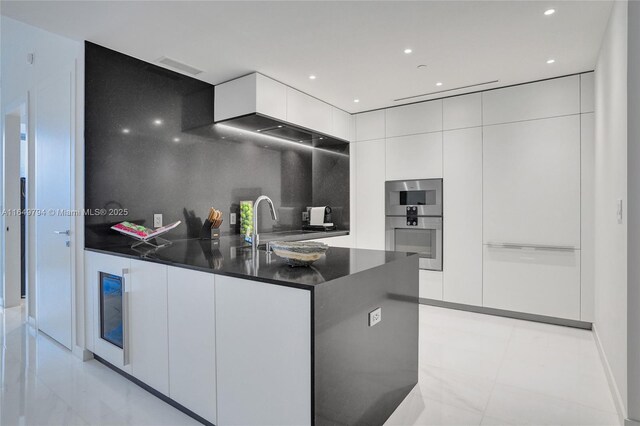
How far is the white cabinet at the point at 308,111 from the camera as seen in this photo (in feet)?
Result: 11.7

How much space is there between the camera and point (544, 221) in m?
3.38

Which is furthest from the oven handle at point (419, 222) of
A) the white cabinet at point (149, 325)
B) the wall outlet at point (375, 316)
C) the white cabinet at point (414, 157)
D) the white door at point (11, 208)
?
the white door at point (11, 208)

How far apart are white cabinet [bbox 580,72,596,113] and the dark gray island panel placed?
239 cm

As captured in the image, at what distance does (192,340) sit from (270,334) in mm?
574

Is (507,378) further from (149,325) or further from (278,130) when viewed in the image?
(278,130)

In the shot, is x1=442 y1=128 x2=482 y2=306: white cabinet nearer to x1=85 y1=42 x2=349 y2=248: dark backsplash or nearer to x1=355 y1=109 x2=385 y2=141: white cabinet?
x1=355 y1=109 x2=385 y2=141: white cabinet

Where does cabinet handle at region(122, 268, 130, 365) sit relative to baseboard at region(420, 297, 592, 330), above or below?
above

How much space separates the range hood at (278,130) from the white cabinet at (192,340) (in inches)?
73.4

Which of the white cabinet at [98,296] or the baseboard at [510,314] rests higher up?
the white cabinet at [98,296]

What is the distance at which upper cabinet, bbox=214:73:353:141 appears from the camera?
3.20 metres

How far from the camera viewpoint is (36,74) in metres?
3.07

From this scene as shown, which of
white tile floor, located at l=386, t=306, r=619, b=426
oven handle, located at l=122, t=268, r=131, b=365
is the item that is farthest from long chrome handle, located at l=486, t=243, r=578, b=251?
oven handle, located at l=122, t=268, r=131, b=365

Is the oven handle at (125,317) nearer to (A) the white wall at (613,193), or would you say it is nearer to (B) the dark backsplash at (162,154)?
(B) the dark backsplash at (162,154)

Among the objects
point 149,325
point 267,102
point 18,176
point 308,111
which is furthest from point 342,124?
point 18,176
